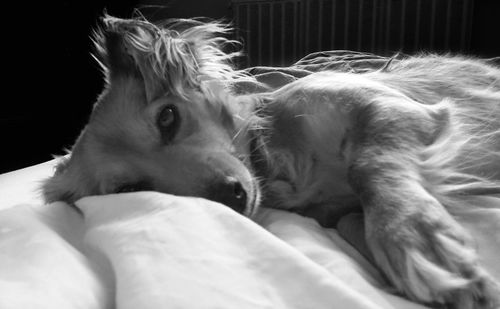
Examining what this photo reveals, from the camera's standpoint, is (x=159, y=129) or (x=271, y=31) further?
(x=271, y=31)

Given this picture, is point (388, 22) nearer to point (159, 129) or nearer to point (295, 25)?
point (295, 25)

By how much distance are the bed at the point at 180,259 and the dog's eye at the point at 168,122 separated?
27cm

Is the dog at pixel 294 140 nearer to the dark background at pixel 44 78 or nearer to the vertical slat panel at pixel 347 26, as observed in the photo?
the dark background at pixel 44 78

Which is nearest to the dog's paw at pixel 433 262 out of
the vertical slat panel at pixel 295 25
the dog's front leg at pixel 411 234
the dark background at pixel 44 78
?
the dog's front leg at pixel 411 234

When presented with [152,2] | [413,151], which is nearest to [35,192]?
[413,151]

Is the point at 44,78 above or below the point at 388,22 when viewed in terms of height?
below

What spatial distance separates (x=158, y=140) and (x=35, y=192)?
0.38 m

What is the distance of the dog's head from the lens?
3.64ft

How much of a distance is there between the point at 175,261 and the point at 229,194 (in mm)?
360

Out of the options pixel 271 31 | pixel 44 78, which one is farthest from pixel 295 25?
pixel 44 78

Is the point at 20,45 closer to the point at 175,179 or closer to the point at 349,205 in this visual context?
the point at 175,179

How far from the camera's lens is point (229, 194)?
104 centimetres

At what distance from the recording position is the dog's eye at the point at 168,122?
1206 millimetres

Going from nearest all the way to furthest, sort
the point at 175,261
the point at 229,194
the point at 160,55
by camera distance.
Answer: the point at 175,261, the point at 229,194, the point at 160,55
